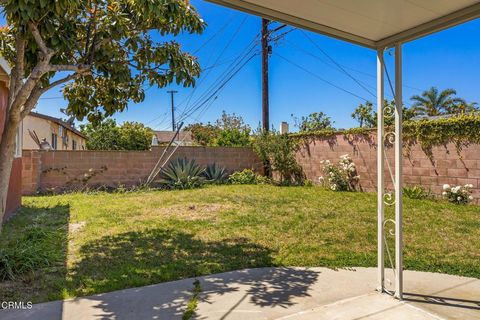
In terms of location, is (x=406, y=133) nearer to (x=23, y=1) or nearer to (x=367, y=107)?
(x=23, y=1)

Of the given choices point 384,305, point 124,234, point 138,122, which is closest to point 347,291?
point 384,305

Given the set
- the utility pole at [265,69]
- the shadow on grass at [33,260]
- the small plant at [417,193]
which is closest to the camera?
the shadow on grass at [33,260]

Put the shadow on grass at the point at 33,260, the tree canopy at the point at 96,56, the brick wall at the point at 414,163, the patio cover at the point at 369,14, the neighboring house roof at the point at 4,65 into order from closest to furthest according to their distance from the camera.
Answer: the patio cover at the point at 369,14 → the shadow on grass at the point at 33,260 → the tree canopy at the point at 96,56 → the neighboring house roof at the point at 4,65 → the brick wall at the point at 414,163

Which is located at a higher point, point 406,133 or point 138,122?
point 138,122

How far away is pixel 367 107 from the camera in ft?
74.8

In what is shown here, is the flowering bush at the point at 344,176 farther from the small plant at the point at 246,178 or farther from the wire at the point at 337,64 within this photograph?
the wire at the point at 337,64

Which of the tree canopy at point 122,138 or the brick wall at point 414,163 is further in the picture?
the tree canopy at point 122,138

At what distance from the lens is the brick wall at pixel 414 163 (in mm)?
Answer: 7652

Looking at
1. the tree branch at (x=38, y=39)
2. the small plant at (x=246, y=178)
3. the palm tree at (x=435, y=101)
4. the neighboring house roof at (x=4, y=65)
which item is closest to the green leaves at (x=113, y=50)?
the tree branch at (x=38, y=39)

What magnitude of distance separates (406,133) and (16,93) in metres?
8.56

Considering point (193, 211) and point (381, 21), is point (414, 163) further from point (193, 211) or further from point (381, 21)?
point (381, 21)

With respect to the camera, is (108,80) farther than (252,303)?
Yes

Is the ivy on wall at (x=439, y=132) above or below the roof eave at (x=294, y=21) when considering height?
below

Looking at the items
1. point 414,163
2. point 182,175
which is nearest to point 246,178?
point 182,175
